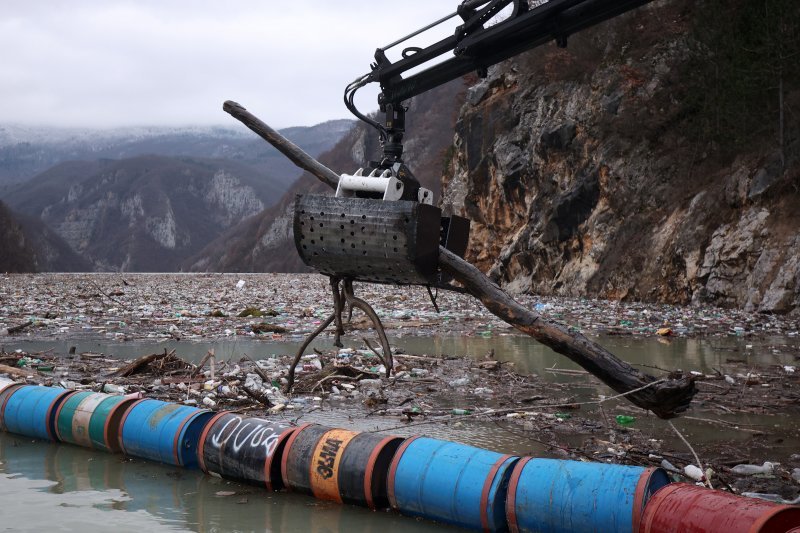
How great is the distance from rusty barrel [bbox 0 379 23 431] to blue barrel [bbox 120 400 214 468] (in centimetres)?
116

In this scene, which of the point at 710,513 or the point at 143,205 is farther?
the point at 143,205

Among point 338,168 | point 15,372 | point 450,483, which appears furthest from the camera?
point 338,168

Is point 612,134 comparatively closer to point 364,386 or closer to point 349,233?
point 364,386

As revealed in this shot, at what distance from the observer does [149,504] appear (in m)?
3.35

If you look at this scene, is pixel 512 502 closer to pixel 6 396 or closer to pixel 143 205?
pixel 6 396

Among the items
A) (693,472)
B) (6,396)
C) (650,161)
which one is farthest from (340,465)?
(650,161)

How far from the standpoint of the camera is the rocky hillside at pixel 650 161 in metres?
14.1

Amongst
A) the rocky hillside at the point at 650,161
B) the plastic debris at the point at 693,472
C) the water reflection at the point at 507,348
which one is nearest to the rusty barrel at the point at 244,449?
the plastic debris at the point at 693,472

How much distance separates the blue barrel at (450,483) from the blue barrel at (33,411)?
260 centimetres

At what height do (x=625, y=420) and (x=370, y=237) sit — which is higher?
(x=370, y=237)

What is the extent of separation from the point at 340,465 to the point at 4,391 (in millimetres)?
2991

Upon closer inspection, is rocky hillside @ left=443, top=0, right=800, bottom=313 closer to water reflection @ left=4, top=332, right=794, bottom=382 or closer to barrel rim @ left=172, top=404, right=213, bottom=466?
water reflection @ left=4, top=332, right=794, bottom=382

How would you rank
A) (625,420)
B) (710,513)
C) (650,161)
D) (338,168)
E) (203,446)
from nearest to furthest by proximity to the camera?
1. (710,513)
2. (203,446)
3. (625,420)
4. (650,161)
5. (338,168)

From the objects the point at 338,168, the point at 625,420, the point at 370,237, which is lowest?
the point at 625,420
